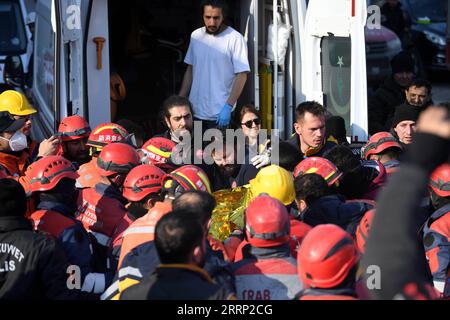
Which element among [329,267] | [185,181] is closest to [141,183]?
[185,181]

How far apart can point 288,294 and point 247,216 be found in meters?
0.50

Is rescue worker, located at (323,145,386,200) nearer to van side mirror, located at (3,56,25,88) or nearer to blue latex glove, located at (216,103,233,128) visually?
blue latex glove, located at (216,103,233,128)

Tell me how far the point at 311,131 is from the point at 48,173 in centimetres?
263

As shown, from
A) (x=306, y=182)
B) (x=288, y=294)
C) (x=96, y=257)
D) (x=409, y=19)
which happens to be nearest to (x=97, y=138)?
(x=96, y=257)

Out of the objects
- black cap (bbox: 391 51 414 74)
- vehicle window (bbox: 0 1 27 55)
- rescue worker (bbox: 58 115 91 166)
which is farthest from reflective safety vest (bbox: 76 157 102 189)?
vehicle window (bbox: 0 1 27 55)

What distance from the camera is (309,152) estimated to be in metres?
7.56

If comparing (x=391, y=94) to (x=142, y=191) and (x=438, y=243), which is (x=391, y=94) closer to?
(x=438, y=243)

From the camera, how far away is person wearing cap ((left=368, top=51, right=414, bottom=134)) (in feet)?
32.8

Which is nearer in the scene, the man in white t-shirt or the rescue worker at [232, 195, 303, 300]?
the rescue worker at [232, 195, 303, 300]

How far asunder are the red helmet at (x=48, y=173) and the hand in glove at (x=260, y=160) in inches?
72.2

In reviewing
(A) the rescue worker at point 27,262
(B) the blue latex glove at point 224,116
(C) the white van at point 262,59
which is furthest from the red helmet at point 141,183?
(B) the blue latex glove at point 224,116

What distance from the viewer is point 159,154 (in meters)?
7.18

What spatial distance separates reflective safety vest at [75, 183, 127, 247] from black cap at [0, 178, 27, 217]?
43.0 inches

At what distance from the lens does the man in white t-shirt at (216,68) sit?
891cm
